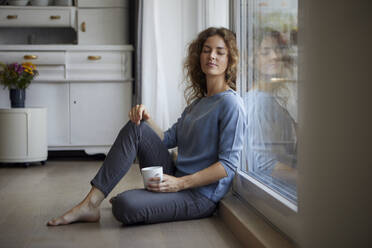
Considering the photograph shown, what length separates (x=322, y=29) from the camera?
29.1 inches

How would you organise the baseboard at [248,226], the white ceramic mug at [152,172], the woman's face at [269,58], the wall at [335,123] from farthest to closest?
the white ceramic mug at [152,172] → the woman's face at [269,58] → the baseboard at [248,226] → the wall at [335,123]

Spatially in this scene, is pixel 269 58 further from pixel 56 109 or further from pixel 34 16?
pixel 34 16

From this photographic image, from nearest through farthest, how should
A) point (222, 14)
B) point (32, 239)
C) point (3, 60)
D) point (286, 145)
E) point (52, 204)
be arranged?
point (286, 145) < point (32, 239) < point (52, 204) < point (222, 14) < point (3, 60)

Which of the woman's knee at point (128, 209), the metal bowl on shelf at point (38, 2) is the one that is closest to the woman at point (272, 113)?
the woman's knee at point (128, 209)

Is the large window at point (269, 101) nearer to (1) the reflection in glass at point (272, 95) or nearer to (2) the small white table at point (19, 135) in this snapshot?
(1) the reflection in glass at point (272, 95)

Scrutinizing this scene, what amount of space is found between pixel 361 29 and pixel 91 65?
3.46 m

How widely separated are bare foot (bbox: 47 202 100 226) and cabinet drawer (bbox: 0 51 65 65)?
92.3 inches

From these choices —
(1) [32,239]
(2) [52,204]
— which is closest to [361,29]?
(1) [32,239]

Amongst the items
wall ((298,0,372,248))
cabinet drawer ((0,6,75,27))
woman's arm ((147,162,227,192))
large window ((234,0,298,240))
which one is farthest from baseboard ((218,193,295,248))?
cabinet drawer ((0,6,75,27))

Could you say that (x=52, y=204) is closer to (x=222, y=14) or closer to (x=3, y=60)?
(x=222, y=14)

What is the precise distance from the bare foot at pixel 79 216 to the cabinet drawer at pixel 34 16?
2.75m

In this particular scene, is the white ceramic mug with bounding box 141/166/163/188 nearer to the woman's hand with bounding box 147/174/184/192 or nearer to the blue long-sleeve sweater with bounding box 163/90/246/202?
the woman's hand with bounding box 147/174/184/192

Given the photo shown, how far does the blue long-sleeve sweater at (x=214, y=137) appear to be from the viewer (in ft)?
5.65

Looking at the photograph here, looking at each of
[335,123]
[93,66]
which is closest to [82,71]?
[93,66]
